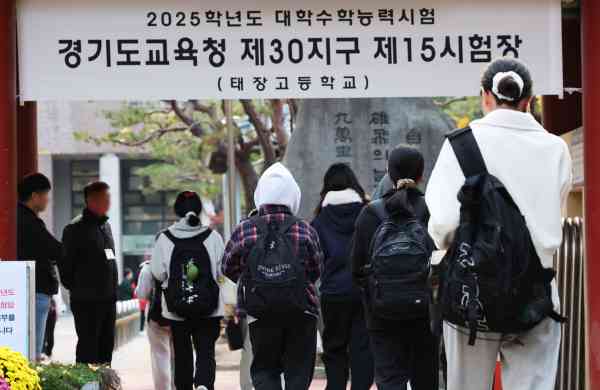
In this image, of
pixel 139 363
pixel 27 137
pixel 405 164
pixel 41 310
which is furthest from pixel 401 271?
pixel 139 363

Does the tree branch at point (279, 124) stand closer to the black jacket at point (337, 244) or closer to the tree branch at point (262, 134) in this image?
the tree branch at point (262, 134)

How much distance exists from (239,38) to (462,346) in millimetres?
3523

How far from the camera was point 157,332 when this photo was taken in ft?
35.0

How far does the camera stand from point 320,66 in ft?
27.4

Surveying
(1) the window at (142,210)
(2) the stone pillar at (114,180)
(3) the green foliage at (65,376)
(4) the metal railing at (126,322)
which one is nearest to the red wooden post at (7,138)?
(3) the green foliage at (65,376)

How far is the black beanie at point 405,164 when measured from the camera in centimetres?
759

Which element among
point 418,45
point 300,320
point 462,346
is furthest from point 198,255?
point 462,346

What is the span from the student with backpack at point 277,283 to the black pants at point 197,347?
5.94 feet

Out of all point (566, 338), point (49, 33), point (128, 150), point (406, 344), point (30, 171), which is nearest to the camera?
point (406, 344)

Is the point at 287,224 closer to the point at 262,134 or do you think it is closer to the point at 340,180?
the point at 340,180

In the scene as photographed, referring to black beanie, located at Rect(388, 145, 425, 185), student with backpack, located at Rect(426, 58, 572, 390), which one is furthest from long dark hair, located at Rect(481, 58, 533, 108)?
black beanie, located at Rect(388, 145, 425, 185)

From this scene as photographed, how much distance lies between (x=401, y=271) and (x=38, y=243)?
12.6ft

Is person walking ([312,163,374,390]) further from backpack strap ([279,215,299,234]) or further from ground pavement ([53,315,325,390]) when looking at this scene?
ground pavement ([53,315,325,390])

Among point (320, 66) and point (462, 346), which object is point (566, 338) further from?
point (462, 346)
